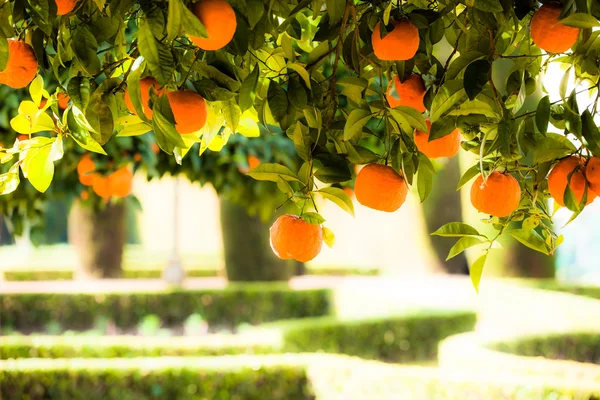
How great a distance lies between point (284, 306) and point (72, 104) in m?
7.58

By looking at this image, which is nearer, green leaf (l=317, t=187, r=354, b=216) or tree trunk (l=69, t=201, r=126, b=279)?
green leaf (l=317, t=187, r=354, b=216)

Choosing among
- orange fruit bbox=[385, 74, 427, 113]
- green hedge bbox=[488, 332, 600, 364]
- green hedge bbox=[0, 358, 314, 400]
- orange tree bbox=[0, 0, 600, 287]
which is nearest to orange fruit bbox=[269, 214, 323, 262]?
orange tree bbox=[0, 0, 600, 287]

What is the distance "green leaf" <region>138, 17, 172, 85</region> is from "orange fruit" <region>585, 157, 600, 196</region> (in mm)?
549

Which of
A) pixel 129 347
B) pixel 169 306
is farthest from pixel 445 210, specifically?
pixel 129 347

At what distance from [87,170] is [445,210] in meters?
7.50

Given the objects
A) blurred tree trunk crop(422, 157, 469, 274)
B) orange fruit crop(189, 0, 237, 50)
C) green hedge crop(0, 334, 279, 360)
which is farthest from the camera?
blurred tree trunk crop(422, 157, 469, 274)

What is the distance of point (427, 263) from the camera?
9.37m

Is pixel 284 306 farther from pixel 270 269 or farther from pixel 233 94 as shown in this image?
pixel 233 94

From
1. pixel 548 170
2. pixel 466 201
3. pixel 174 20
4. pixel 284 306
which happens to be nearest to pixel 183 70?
pixel 174 20

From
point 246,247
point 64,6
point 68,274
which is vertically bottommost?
point 68,274

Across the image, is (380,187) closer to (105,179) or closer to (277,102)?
(277,102)

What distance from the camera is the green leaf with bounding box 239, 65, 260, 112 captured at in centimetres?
91

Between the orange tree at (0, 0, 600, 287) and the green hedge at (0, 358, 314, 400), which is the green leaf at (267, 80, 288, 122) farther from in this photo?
the green hedge at (0, 358, 314, 400)

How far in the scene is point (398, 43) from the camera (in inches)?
36.9
